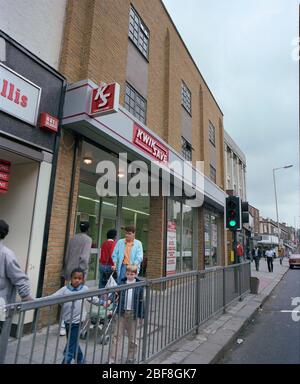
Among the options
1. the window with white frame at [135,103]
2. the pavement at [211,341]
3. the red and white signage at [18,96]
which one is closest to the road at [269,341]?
the pavement at [211,341]

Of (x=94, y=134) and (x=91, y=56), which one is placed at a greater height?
(x=91, y=56)

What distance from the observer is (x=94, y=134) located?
20.7 ft

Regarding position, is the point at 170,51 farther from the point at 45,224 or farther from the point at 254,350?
the point at 254,350

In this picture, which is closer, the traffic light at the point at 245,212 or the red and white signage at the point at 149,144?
the red and white signage at the point at 149,144

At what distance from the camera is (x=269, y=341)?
532cm

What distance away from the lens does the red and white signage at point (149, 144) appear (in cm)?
729

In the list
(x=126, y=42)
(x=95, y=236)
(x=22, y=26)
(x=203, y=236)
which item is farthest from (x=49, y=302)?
(x=203, y=236)

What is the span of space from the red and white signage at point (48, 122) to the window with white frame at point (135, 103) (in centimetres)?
324

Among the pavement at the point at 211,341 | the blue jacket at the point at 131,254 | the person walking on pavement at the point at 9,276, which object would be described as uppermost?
the blue jacket at the point at 131,254

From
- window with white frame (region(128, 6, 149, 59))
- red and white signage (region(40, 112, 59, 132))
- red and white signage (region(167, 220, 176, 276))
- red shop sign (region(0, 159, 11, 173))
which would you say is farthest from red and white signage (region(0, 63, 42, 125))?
red and white signage (region(167, 220, 176, 276))

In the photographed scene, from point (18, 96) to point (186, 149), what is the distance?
351 inches

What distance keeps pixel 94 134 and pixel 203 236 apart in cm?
929

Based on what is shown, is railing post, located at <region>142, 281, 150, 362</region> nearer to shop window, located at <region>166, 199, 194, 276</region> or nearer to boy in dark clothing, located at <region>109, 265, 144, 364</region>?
boy in dark clothing, located at <region>109, 265, 144, 364</region>

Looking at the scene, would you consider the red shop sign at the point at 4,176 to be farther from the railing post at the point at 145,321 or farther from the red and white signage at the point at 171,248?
the red and white signage at the point at 171,248
